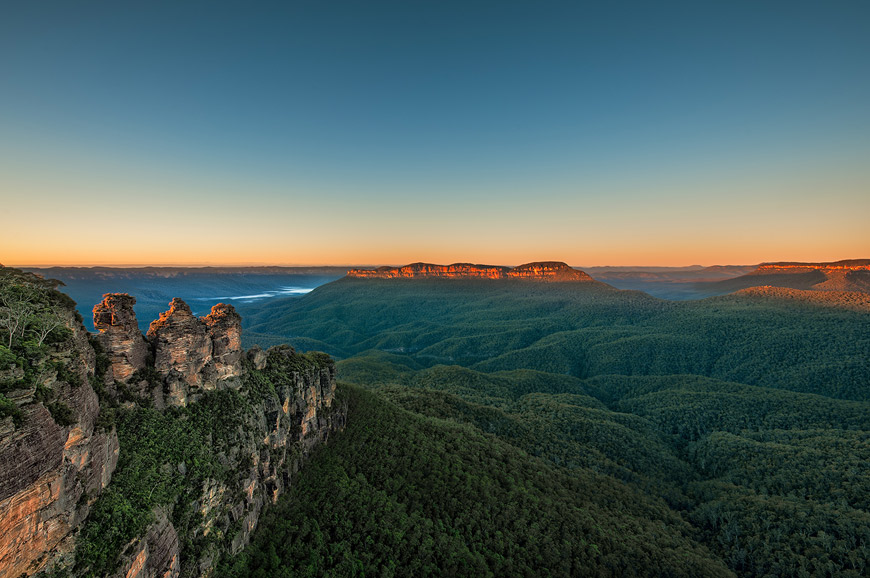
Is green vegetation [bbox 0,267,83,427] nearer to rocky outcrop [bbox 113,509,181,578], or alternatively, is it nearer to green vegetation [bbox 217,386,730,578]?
rocky outcrop [bbox 113,509,181,578]

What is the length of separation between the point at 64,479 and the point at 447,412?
74136 mm

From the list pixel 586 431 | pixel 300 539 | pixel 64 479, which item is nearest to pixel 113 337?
pixel 64 479

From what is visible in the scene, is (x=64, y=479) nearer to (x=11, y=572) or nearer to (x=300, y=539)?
(x=11, y=572)

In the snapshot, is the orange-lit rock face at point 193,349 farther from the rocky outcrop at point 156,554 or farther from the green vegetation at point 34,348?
the rocky outcrop at point 156,554

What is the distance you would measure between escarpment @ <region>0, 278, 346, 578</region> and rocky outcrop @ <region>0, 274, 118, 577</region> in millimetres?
66

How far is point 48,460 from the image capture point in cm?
1923

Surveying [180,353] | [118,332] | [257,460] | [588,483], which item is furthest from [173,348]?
[588,483]

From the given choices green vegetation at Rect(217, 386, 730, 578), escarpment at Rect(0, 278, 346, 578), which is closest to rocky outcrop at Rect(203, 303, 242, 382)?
escarpment at Rect(0, 278, 346, 578)

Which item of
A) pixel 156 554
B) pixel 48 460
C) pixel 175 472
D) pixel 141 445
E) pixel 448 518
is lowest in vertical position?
pixel 448 518

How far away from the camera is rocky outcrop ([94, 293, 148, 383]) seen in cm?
3095

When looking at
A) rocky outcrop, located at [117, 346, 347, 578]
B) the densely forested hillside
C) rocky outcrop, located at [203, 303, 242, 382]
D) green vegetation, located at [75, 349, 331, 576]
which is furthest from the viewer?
the densely forested hillside

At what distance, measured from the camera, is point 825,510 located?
61.2 m

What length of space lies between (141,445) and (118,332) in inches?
412

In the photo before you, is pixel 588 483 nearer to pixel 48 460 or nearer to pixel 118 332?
pixel 48 460
